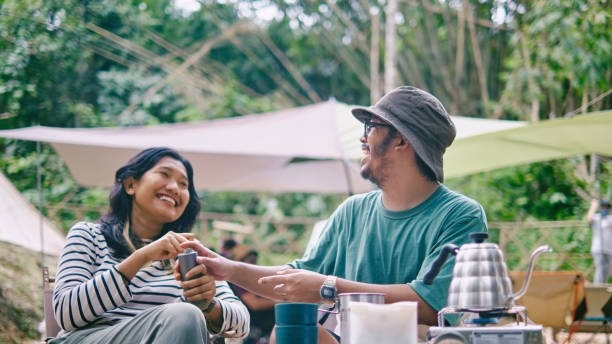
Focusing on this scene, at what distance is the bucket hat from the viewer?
2270 millimetres

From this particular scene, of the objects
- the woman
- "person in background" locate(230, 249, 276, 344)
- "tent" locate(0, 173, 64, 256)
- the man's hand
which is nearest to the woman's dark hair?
the woman

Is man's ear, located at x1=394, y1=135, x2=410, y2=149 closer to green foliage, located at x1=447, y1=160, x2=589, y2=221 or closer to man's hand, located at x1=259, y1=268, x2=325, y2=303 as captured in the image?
man's hand, located at x1=259, y1=268, x2=325, y2=303

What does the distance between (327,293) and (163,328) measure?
0.41m

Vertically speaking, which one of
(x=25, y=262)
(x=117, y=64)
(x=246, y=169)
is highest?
(x=117, y=64)

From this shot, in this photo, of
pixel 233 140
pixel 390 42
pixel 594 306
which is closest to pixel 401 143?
pixel 594 306

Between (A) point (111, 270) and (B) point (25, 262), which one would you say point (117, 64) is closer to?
(B) point (25, 262)

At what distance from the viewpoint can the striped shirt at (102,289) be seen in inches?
80.4

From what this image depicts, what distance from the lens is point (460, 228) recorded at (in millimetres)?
2143

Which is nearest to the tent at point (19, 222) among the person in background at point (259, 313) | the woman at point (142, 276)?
the person in background at point (259, 313)

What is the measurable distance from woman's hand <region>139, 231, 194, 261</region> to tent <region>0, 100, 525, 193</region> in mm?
2928

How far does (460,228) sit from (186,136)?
3835mm

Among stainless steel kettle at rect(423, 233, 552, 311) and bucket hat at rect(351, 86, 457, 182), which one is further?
bucket hat at rect(351, 86, 457, 182)

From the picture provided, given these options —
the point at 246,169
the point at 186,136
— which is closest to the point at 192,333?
the point at 186,136

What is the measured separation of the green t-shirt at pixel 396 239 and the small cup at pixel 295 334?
1.29ft
